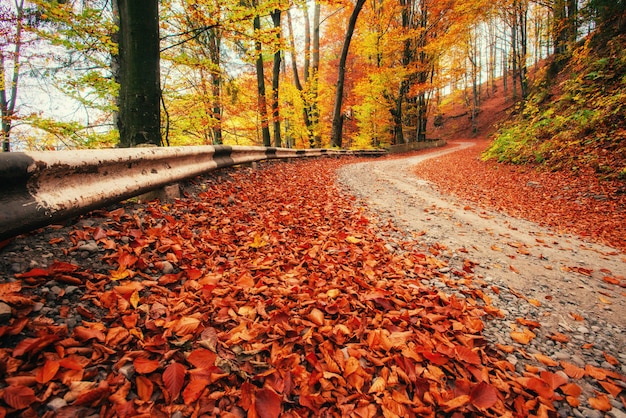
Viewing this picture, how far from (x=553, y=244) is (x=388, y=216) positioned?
2.23 metres

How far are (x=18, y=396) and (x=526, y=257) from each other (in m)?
4.15

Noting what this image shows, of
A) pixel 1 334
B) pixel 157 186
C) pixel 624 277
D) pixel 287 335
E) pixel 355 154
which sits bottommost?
→ pixel 624 277

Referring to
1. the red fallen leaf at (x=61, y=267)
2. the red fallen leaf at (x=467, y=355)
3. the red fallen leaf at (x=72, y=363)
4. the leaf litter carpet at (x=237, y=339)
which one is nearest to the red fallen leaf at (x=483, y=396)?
the leaf litter carpet at (x=237, y=339)

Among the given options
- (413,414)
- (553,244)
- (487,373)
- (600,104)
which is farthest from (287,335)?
(600,104)

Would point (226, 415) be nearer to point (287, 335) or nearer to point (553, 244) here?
point (287, 335)

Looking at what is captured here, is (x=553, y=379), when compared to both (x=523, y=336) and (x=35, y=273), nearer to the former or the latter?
(x=523, y=336)

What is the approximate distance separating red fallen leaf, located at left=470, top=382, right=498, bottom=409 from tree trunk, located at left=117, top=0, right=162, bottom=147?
396 cm

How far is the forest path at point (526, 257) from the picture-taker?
2.15 m

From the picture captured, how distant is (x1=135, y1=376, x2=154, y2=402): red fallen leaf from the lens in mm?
1120

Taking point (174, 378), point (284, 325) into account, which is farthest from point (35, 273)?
point (284, 325)

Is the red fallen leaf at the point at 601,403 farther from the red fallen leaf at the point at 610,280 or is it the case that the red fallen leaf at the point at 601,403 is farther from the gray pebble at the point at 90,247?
the gray pebble at the point at 90,247

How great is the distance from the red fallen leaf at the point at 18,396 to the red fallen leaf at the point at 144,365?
327mm

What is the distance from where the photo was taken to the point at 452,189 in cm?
721

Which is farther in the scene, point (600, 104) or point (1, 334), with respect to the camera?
point (600, 104)
